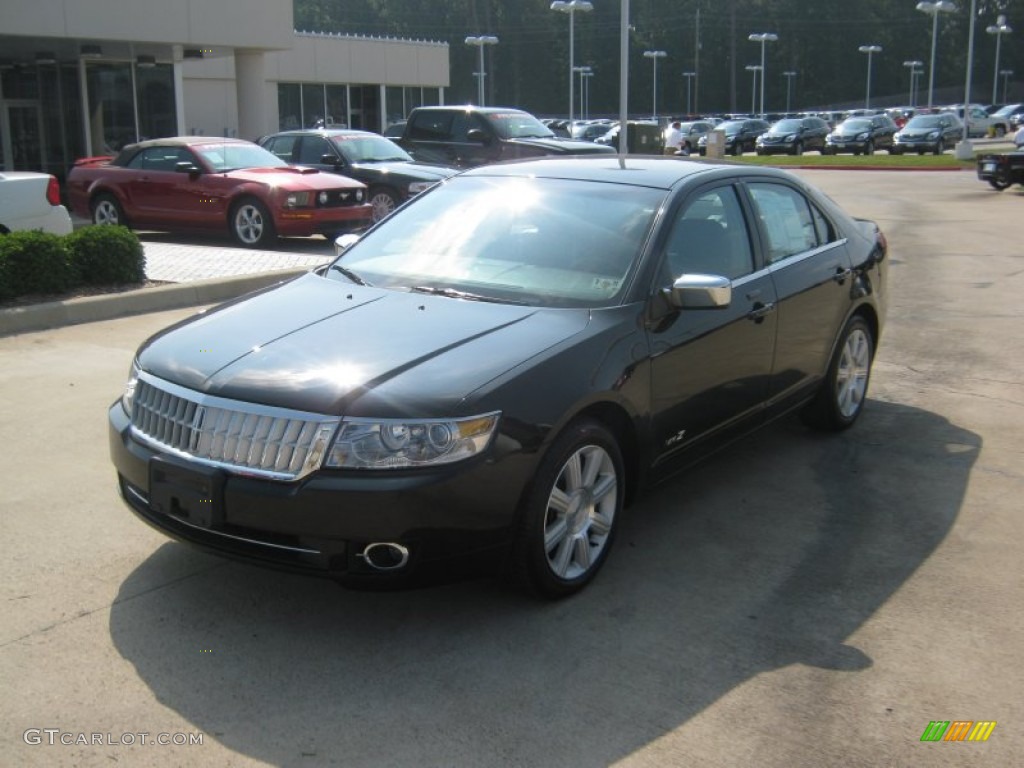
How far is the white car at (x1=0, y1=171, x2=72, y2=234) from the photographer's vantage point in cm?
1137

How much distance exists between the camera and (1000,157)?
25.4 metres

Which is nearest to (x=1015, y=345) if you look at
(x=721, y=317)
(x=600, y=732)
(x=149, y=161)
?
(x=721, y=317)

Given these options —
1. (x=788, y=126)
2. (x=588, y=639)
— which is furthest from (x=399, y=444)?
(x=788, y=126)

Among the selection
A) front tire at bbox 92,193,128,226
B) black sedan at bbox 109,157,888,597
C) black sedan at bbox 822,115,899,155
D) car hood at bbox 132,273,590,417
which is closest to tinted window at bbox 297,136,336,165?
front tire at bbox 92,193,128,226

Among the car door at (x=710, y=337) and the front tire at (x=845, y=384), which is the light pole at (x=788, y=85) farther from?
the car door at (x=710, y=337)

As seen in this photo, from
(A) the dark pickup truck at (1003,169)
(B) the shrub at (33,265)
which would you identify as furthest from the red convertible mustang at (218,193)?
(A) the dark pickup truck at (1003,169)

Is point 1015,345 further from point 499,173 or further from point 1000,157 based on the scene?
point 1000,157

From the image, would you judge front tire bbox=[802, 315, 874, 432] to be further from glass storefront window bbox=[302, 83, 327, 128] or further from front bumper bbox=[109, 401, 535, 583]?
glass storefront window bbox=[302, 83, 327, 128]

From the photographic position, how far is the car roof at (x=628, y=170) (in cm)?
541

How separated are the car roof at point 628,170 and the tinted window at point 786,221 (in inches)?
5.0

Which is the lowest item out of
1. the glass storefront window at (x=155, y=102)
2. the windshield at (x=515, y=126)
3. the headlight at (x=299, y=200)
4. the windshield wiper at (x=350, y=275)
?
the headlight at (x=299, y=200)

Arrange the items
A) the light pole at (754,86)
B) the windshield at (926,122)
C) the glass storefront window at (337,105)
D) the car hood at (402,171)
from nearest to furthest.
A: 1. the car hood at (402,171)
2. the glass storefront window at (337,105)
3. the windshield at (926,122)
4. the light pole at (754,86)

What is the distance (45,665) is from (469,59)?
128m

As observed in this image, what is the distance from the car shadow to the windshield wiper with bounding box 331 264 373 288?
1.40 meters
